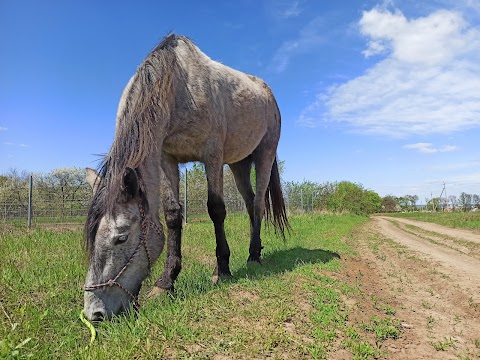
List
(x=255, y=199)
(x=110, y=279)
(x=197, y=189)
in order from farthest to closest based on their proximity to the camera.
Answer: (x=197, y=189)
(x=255, y=199)
(x=110, y=279)

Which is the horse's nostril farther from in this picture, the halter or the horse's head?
the halter

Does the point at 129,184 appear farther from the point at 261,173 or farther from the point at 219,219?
the point at 261,173

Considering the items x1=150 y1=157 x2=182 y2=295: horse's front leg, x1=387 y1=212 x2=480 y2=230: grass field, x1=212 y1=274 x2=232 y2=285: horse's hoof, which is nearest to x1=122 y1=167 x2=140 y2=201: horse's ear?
x1=150 y1=157 x2=182 y2=295: horse's front leg

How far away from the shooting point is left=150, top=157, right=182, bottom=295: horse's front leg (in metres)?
3.79

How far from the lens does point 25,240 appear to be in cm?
634

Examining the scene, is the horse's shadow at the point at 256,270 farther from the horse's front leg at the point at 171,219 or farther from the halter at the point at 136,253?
the halter at the point at 136,253

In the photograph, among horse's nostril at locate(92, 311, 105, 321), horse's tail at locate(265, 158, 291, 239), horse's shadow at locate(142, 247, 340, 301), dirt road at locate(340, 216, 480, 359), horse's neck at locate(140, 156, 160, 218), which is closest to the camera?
horse's nostril at locate(92, 311, 105, 321)

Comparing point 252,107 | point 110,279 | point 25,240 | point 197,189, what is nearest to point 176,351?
point 110,279

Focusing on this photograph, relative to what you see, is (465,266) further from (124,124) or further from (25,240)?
(25,240)

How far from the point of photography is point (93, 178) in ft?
10.7

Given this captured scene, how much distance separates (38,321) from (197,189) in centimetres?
2237

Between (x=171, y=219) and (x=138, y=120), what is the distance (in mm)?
1222

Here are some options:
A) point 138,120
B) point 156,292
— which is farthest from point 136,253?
point 138,120

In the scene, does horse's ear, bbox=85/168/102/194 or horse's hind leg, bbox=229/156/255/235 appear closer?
horse's ear, bbox=85/168/102/194
